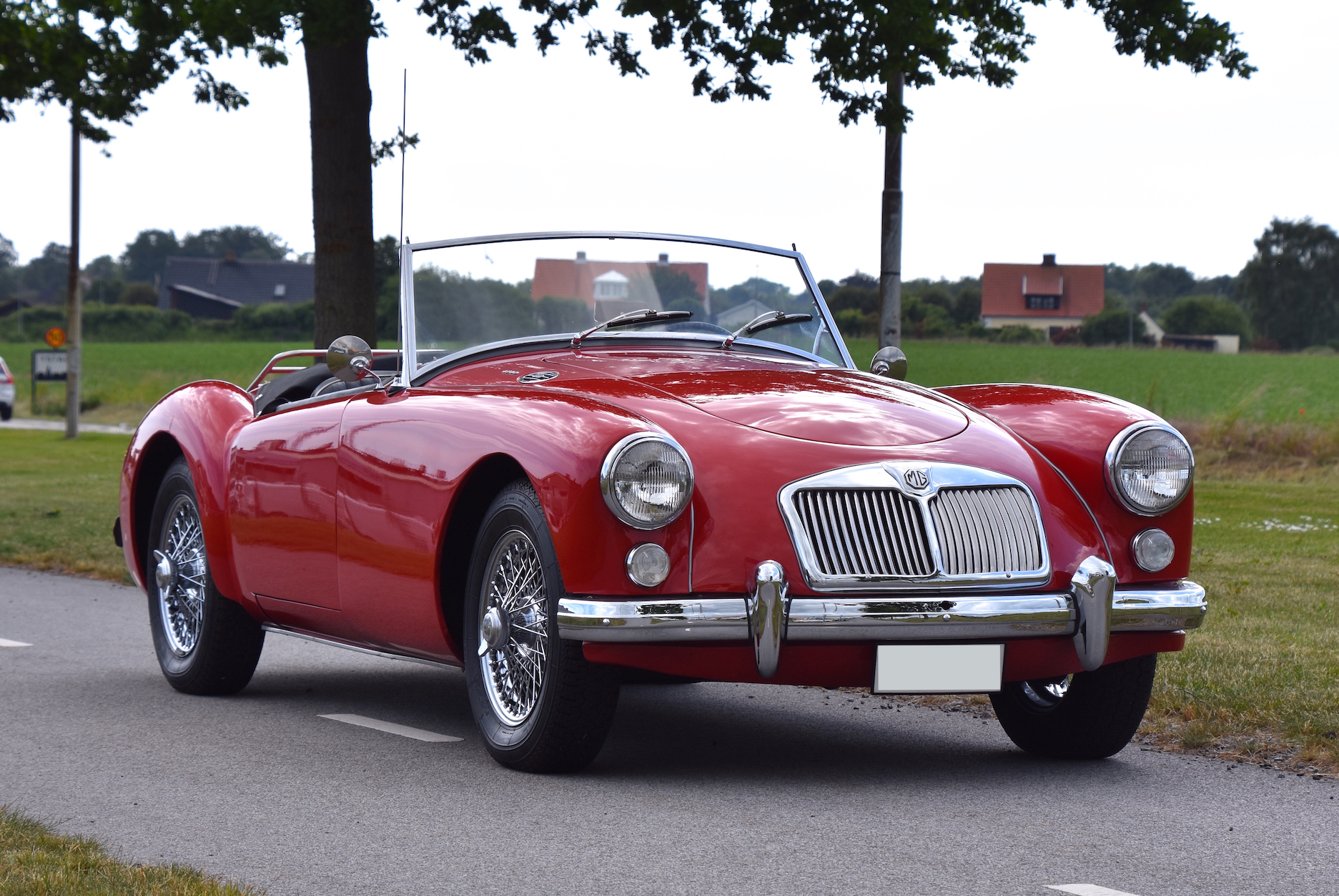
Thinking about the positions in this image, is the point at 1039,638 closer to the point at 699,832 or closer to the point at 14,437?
the point at 699,832

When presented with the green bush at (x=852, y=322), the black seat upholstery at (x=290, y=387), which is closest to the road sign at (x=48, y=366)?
the green bush at (x=852, y=322)

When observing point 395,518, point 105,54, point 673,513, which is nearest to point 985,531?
Answer: point 673,513

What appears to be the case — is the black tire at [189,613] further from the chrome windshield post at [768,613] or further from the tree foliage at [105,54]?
the tree foliage at [105,54]

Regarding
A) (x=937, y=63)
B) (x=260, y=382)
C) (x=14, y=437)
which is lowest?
(x=14, y=437)

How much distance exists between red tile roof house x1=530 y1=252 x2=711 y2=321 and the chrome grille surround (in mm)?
1837

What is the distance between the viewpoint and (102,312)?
90.3 meters

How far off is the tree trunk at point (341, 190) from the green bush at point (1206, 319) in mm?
78634

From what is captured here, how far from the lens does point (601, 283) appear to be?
6.25m

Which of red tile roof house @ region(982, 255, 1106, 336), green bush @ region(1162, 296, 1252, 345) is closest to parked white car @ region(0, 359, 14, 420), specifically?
green bush @ region(1162, 296, 1252, 345)

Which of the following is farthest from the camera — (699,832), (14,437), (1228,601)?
(14,437)

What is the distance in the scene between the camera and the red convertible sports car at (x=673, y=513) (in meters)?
4.47

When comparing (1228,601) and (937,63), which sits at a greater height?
(937,63)

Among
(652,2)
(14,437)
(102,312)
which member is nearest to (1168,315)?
(102,312)

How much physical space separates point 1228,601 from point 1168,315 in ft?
283
